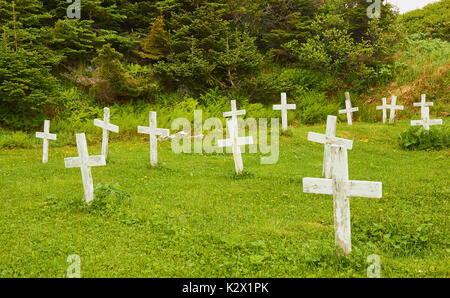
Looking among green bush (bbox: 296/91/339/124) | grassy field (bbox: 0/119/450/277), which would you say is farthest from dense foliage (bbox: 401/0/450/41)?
grassy field (bbox: 0/119/450/277)

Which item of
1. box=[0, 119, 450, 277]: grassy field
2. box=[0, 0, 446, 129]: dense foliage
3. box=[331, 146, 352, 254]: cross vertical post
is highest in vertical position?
box=[0, 0, 446, 129]: dense foliage

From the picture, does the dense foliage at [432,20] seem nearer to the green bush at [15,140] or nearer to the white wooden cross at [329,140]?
the white wooden cross at [329,140]

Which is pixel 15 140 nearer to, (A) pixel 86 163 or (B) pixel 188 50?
(A) pixel 86 163

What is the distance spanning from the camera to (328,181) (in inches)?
198

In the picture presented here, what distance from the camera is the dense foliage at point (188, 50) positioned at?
1777 cm

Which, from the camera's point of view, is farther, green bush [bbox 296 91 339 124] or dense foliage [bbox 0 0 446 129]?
green bush [bbox 296 91 339 124]

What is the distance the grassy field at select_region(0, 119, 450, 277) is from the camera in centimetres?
474

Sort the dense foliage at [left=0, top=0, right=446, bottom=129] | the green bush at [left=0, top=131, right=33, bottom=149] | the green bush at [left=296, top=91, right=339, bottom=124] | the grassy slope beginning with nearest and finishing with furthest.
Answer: the green bush at [left=0, top=131, right=33, bottom=149], the dense foliage at [left=0, top=0, right=446, bottom=129], the green bush at [left=296, top=91, right=339, bottom=124], the grassy slope

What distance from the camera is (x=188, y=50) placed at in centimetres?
2003

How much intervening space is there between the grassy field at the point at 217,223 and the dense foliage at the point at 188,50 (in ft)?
27.6

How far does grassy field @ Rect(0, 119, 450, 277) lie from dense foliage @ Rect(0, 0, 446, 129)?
331 inches

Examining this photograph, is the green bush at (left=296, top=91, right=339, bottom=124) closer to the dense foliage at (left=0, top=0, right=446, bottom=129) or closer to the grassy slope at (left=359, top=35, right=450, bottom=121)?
the dense foliage at (left=0, top=0, right=446, bottom=129)

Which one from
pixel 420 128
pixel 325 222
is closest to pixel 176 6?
pixel 420 128

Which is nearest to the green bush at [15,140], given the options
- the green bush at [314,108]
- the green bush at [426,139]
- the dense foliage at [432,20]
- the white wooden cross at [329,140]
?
the white wooden cross at [329,140]
